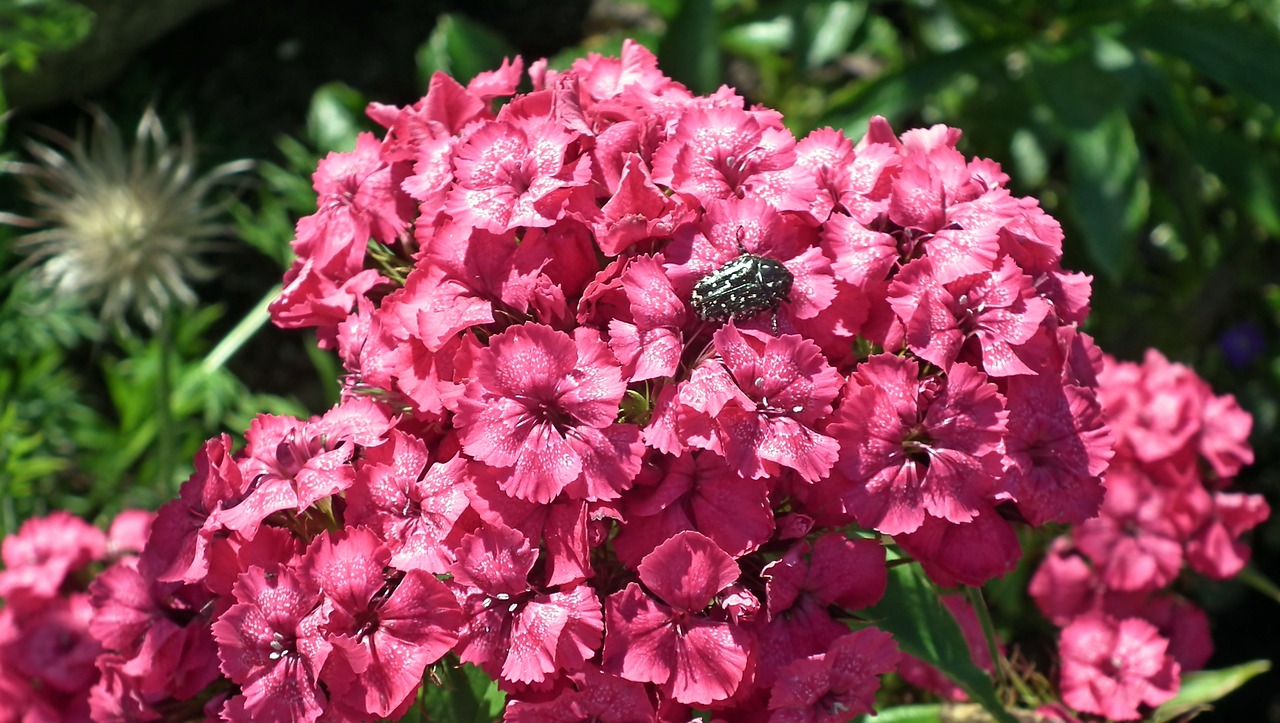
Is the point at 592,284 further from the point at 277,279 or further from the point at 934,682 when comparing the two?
the point at 277,279

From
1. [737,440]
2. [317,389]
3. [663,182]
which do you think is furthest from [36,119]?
[737,440]

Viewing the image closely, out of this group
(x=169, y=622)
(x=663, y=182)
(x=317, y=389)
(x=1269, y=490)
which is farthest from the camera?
(x=317, y=389)

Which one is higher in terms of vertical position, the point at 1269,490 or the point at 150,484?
the point at 150,484

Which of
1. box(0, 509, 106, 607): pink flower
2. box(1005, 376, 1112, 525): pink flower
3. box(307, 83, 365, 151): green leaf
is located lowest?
box(0, 509, 106, 607): pink flower

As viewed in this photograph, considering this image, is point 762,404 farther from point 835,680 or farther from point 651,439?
point 835,680

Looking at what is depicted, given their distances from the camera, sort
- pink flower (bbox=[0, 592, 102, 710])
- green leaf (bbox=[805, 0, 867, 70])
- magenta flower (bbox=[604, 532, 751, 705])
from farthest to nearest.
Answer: green leaf (bbox=[805, 0, 867, 70])
pink flower (bbox=[0, 592, 102, 710])
magenta flower (bbox=[604, 532, 751, 705])

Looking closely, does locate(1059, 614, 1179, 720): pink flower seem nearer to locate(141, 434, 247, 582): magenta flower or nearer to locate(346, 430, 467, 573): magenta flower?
locate(346, 430, 467, 573): magenta flower

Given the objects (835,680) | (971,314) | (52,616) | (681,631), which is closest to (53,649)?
(52,616)

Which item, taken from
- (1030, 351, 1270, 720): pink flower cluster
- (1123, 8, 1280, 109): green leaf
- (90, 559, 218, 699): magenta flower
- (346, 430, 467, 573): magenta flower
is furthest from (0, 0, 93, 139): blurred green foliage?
(1123, 8, 1280, 109): green leaf
